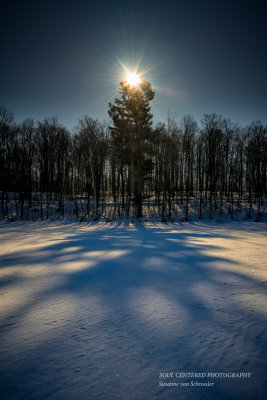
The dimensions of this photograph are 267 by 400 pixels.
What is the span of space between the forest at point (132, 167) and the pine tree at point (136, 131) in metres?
0.10

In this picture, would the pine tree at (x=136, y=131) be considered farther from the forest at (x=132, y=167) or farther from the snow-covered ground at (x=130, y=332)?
the snow-covered ground at (x=130, y=332)

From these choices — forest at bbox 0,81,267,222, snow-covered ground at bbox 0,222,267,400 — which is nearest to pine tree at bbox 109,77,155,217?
forest at bbox 0,81,267,222

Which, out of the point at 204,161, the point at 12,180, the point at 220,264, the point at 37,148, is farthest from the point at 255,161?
the point at 12,180

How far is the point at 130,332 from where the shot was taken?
6.85 feet

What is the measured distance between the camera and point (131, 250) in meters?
5.95

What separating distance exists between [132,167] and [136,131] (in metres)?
3.70

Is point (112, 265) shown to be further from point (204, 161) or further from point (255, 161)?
point (255, 161)

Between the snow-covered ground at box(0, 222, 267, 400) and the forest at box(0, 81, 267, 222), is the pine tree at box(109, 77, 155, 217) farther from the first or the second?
the snow-covered ground at box(0, 222, 267, 400)

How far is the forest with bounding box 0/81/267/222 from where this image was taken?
63.3ft

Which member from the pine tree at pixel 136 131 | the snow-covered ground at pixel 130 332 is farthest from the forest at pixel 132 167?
the snow-covered ground at pixel 130 332

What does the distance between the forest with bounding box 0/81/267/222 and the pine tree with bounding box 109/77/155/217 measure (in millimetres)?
96

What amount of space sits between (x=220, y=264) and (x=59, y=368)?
4.11m

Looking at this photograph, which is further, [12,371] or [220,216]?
[220,216]

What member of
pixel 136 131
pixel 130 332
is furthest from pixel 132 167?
pixel 130 332
